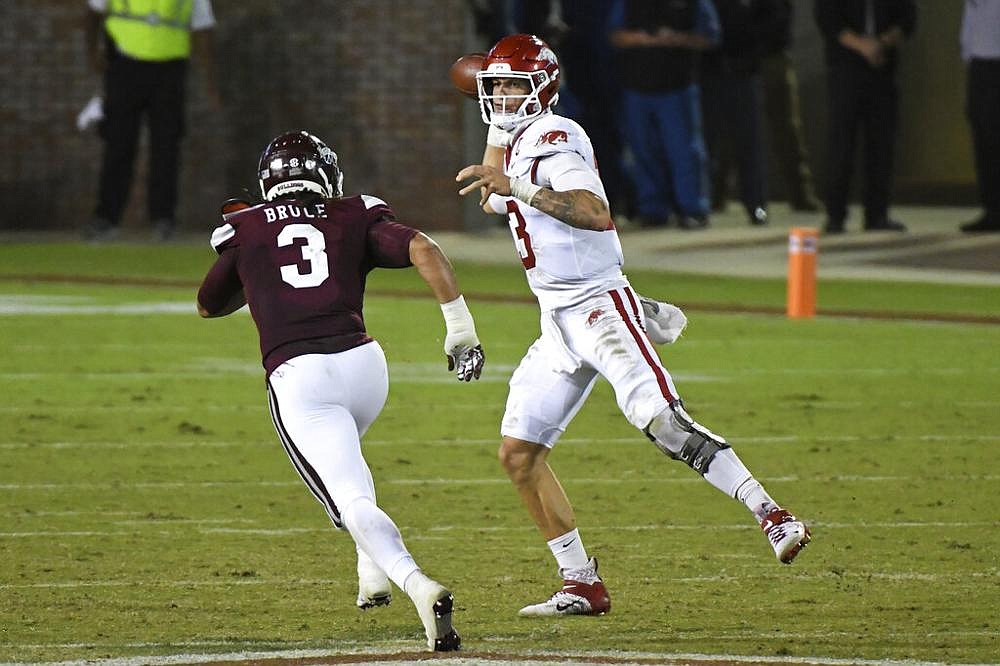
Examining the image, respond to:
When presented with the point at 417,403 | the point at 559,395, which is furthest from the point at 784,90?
the point at 559,395

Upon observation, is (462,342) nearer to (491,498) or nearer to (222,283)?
(222,283)

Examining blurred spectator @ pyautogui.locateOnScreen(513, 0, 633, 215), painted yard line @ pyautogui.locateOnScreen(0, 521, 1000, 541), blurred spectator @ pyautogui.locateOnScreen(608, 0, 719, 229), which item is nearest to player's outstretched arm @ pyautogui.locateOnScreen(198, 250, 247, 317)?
painted yard line @ pyautogui.locateOnScreen(0, 521, 1000, 541)

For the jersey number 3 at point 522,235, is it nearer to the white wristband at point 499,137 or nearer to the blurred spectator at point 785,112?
the white wristband at point 499,137

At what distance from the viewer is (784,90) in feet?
82.0

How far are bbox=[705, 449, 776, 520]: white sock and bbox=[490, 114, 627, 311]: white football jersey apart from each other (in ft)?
2.43

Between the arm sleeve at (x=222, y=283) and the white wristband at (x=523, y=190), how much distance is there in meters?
0.94

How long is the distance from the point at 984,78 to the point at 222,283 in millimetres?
14885

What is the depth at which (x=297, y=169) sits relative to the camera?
24.0ft

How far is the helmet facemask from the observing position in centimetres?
803

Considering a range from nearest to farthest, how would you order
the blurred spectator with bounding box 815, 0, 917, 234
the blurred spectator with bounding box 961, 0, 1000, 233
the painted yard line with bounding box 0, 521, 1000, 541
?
the painted yard line with bounding box 0, 521, 1000, 541 → the blurred spectator with bounding box 961, 0, 1000, 233 → the blurred spectator with bounding box 815, 0, 917, 234

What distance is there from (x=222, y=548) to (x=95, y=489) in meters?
1.61

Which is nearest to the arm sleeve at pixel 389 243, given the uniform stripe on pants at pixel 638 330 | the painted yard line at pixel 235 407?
the uniform stripe on pants at pixel 638 330

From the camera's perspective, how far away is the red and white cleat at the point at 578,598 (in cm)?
767

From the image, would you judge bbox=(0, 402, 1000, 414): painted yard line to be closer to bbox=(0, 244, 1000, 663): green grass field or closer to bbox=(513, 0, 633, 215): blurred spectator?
bbox=(0, 244, 1000, 663): green grass field
